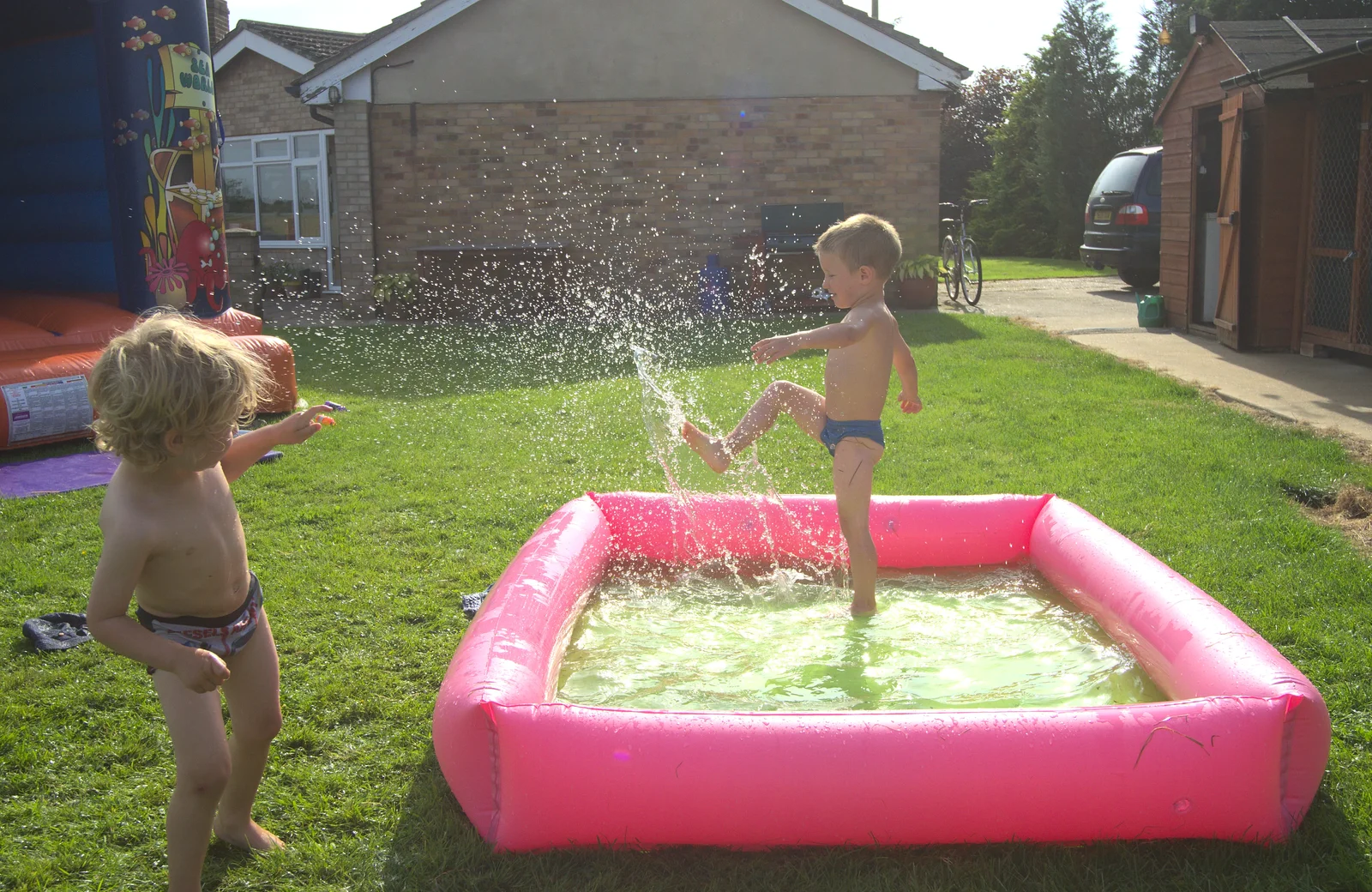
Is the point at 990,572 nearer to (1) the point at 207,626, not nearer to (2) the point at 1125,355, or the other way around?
(1) the point at 207,626

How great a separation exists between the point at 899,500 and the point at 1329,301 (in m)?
7.28

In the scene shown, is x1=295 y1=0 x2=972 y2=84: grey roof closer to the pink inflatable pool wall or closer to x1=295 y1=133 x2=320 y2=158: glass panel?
x1=295 y1=133 x2=320 y2=158: glass panel

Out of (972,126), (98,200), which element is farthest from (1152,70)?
A: (98,200)

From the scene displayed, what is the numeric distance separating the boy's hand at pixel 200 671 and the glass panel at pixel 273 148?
1916 centimetres

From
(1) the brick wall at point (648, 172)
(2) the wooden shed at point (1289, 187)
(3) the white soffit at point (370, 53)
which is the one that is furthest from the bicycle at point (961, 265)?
(3) the white soffit at point (370, 53)

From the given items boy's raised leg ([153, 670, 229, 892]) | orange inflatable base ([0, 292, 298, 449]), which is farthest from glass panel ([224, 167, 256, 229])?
boy's raised leg ([153, 670, 229, 892])

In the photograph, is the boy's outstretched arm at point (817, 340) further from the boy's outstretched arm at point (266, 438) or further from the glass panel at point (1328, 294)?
the glass panel at point (1328, 294)

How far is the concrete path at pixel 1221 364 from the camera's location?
302 inches

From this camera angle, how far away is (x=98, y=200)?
885 cm

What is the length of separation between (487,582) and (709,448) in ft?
3.51

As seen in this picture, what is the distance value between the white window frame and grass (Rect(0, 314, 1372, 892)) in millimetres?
10025

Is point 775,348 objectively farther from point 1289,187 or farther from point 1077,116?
point 1077,116

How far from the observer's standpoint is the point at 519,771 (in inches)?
103

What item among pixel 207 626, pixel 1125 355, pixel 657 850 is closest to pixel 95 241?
pixel 207 626
